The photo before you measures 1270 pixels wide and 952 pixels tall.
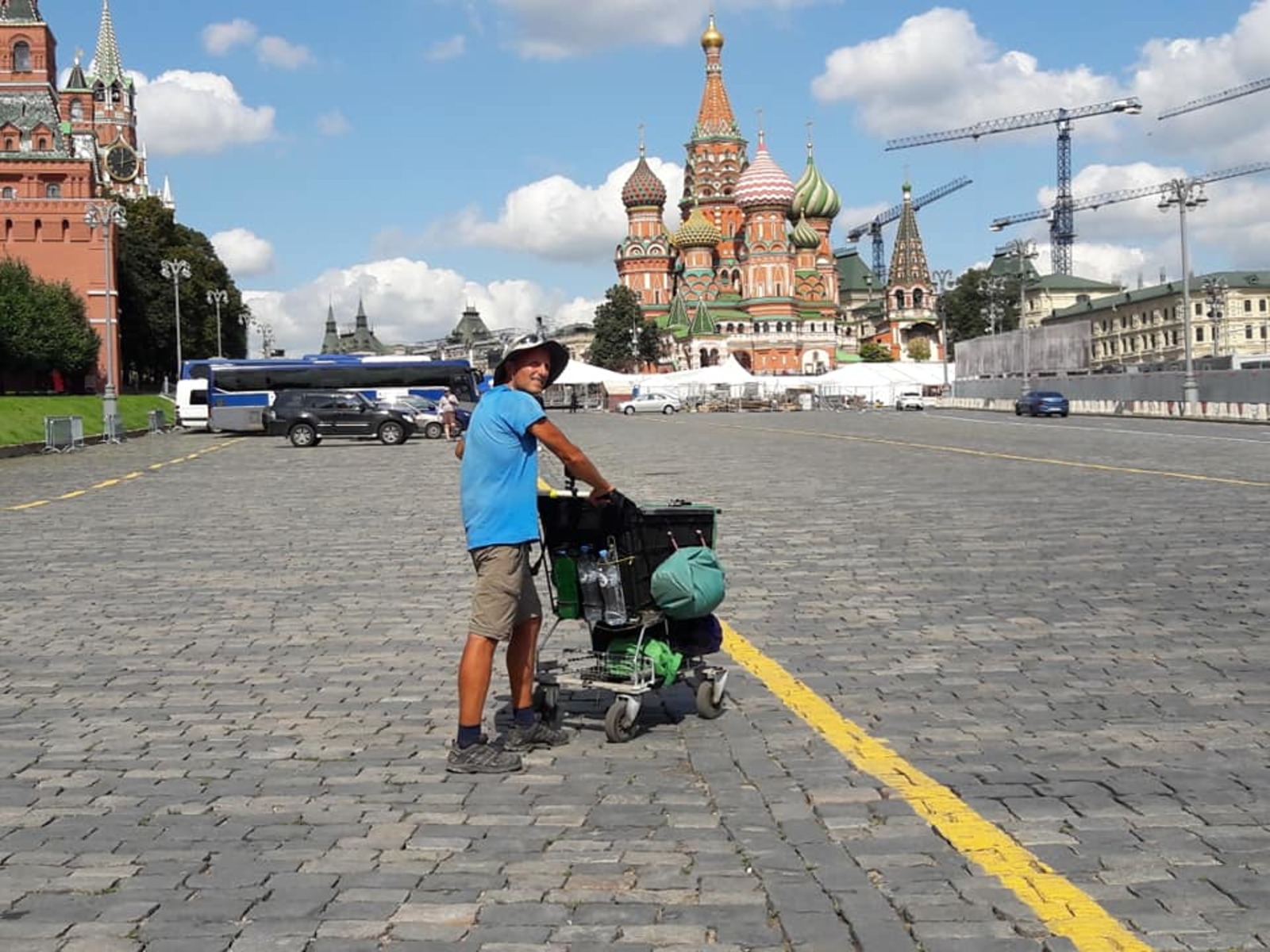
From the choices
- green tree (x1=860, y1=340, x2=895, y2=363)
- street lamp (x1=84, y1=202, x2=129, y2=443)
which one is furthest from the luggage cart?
green tree (x1=860, y1=340, x2=895, y2=363)

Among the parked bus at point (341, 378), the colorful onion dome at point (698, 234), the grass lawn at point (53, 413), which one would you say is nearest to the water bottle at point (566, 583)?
the grass lawn at point (53, 413)

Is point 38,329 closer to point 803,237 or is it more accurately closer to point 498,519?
point 498,519

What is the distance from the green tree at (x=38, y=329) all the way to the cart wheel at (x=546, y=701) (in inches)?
2818

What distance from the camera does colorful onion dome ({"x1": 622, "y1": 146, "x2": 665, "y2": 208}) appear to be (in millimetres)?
145875

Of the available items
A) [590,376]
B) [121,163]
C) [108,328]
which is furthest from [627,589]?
[121,163]

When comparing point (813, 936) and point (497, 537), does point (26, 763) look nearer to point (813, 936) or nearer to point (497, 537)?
point (497, 537)

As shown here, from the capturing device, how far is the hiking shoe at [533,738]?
6191mm

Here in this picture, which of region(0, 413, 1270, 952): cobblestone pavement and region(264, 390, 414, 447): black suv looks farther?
region(264, 390, 414, 447): black suv

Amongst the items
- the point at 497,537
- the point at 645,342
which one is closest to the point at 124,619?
the point at 497,537

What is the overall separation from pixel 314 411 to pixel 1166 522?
31.6 meters

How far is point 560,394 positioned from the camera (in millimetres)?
102750

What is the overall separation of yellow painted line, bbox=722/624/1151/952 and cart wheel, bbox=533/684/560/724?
3.71 ft

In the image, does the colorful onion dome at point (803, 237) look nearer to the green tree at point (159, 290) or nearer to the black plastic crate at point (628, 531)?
the green tree at point (159, 290)

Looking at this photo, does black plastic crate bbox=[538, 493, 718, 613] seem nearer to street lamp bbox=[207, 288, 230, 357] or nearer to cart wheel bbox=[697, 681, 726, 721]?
cart wheel bbox=[697, 681, 726, 721]
